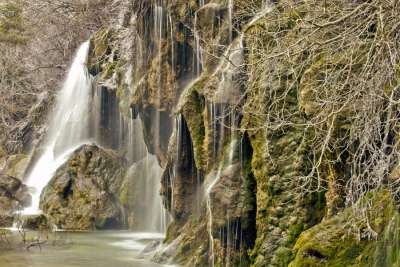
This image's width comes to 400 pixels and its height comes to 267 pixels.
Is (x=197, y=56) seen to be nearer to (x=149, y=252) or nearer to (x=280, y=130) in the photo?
(x=149, y=252)

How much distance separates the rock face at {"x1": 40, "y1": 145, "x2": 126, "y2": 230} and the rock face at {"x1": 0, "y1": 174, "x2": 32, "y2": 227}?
98cm

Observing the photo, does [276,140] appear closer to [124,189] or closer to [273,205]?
[273,205]

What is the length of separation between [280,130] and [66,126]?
1689 cm

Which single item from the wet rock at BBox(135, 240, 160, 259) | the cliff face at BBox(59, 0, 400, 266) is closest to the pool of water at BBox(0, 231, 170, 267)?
the wet rock at BBox(135, 240, 160, 259)

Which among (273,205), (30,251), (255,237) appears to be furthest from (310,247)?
(30,251)

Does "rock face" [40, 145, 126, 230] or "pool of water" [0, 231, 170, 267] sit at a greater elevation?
"rock face" [40, 145, 126, 230]

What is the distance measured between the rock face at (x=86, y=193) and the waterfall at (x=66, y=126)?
2.30 meters

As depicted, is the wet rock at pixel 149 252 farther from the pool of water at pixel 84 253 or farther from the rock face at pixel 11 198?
the rock face at pixel 11 198

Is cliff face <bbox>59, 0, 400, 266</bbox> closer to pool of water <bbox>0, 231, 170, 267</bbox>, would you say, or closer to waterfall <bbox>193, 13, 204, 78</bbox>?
waterfall <bbox>193, 13, 204, 78</bbox>

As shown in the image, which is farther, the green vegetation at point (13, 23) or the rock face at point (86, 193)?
the green vegetation at point (13, 23)

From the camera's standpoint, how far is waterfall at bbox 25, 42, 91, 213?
2473 cm

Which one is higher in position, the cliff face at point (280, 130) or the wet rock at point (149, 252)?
the cliff face at point (280, 130)

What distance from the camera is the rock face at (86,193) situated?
1991 cm

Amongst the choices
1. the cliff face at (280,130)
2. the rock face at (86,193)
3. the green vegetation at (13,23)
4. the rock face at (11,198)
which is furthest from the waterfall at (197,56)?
the green vegetation at (13,23)
